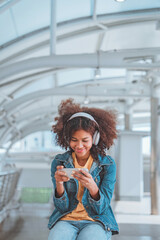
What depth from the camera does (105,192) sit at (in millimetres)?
2609

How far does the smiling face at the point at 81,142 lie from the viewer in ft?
8.71

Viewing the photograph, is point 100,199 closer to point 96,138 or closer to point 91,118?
point 96,138

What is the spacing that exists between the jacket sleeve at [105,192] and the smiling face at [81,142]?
0.24 meters

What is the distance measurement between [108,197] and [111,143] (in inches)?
21.4

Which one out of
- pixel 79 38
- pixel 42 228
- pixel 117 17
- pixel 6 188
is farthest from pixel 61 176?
pixel 79 38

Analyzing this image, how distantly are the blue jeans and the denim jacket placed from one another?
0.07 m

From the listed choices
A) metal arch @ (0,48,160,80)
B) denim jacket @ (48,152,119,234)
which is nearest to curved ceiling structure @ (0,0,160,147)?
metal arch @ (0,48,160,80)

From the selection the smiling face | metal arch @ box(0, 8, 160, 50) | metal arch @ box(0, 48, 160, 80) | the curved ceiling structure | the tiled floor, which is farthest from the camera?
metal arch @ box(0, 8, 160, 50)

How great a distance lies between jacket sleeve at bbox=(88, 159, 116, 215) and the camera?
8.23ft

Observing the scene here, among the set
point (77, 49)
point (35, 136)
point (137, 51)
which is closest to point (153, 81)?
point (77, 49)

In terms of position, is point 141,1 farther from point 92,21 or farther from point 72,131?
point 72,131

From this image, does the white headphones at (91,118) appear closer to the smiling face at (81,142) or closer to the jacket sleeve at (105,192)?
the smiling face at (81,142)

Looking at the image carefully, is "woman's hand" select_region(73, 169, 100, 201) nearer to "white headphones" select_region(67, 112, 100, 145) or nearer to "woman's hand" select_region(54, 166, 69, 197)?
"woman's hand" select_region(54, 166, 69, 197)

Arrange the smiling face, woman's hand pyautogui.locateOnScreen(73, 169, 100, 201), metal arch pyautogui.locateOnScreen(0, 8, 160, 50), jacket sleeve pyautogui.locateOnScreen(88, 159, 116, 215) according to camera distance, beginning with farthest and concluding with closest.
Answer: metal arch pyautogui.locateOnScreen(0, 8, 160, 50) < the smiling face < jacket sleeve pyautogui.locateOnScreen(88, 159, 116, 215) < woman's hand pyautogui.locateOnScreen(73, 169, 100, 201)
